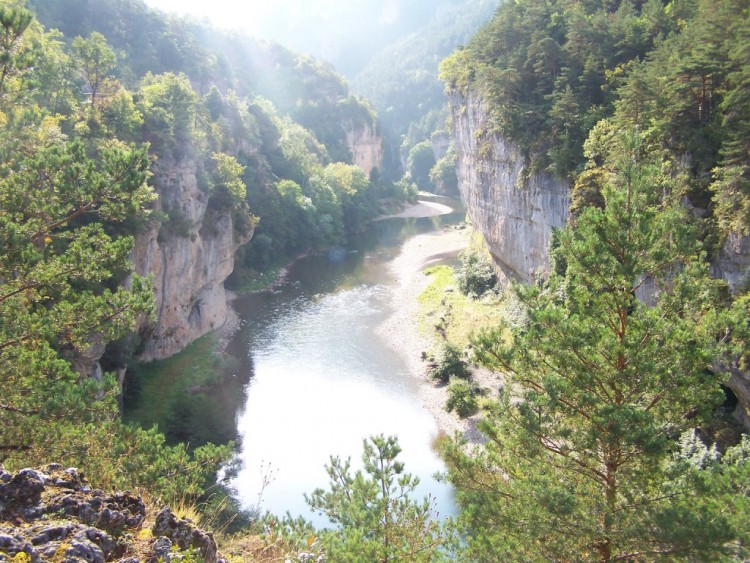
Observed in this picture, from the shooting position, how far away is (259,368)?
1166 inches

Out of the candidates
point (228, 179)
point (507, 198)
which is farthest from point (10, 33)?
point (228, 179)

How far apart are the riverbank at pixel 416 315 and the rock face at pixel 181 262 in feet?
36.9

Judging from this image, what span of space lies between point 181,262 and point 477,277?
19.8m

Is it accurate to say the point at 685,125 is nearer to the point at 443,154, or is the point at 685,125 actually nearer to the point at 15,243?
the point at 15,243

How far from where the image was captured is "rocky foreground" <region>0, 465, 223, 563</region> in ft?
17.9

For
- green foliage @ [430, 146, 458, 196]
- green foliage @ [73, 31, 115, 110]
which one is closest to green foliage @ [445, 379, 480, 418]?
green foliage @ [73, 31, 115, 110]

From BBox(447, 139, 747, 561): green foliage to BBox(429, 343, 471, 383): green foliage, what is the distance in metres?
17.8

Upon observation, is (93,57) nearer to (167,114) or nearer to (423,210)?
(167,114)

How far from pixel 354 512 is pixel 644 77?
1833cm

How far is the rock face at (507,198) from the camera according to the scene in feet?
97.7

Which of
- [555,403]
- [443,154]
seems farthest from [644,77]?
[443,154]

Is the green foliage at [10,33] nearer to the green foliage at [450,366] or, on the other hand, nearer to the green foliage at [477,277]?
the green foliage at [450,366]

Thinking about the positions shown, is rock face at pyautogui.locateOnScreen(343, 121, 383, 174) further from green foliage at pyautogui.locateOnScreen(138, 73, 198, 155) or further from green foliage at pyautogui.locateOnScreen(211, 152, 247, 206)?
green foliage at pyautogui.locateOnScreen(138, 73, 198, 155)

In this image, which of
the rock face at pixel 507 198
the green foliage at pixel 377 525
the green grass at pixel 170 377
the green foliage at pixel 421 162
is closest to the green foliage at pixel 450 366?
the rock face at pixel 507 198
